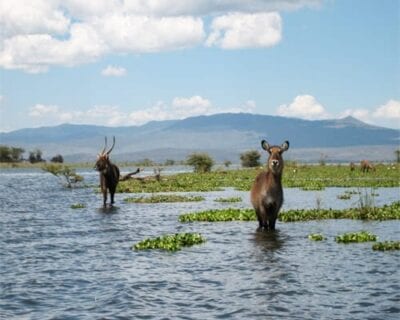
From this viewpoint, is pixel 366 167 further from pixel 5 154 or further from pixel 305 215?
pixel 5 154

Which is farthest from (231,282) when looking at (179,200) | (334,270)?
(179,200)

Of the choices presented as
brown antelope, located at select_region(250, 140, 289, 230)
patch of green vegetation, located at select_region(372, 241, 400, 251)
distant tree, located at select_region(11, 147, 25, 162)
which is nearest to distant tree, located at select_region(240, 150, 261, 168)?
brown antelope, located at select_region(250, 140, 289, 230)

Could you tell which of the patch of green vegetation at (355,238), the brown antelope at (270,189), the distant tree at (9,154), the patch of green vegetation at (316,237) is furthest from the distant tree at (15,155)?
the patch of green vegetation at (355,238)

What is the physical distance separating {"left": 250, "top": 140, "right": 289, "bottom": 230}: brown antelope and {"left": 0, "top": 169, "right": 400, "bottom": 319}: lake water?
0.79 meters

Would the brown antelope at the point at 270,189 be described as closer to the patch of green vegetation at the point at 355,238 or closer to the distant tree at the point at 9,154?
the patch of green vegetation at the point at 355,238

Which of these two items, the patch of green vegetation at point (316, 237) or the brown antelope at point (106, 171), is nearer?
the patch of green vegetation at point (316, 237)

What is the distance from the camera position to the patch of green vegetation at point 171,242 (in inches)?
712

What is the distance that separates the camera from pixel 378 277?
13523mm

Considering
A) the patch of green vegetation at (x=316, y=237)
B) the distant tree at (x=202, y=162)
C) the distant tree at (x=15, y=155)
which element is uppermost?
the distant tree at (x=15, y=155)

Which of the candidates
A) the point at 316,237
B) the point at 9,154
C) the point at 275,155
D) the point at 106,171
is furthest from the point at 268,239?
the point at 9,154

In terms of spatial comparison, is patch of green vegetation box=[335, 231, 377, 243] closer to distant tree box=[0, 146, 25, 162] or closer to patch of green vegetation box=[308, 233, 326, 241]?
patch of green vegetation box=[308, 233, 326, 241]

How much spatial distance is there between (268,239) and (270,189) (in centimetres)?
190

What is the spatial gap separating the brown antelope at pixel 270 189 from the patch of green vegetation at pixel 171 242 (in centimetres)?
263

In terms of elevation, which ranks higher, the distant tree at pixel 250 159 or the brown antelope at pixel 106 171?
the distant tree at pixel 250 159
